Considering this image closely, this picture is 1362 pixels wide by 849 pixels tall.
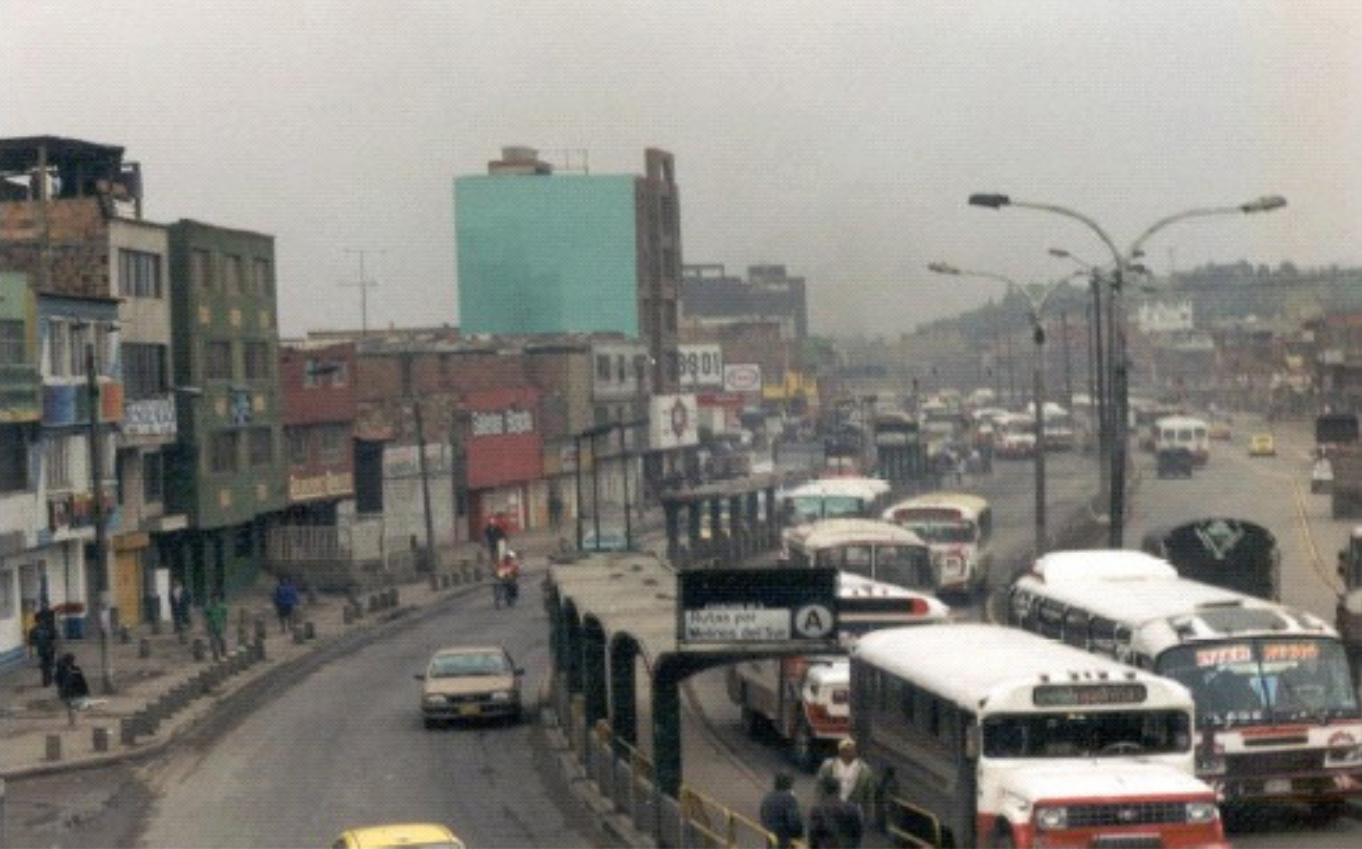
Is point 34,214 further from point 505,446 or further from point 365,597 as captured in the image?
point 505,446

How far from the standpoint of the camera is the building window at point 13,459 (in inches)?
2338

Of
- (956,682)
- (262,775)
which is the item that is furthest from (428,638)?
(956,682)

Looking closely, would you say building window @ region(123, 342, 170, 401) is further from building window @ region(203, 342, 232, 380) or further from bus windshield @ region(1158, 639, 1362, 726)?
bus windshield @ region(1158, 639, 1362, 726)

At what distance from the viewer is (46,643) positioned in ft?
181

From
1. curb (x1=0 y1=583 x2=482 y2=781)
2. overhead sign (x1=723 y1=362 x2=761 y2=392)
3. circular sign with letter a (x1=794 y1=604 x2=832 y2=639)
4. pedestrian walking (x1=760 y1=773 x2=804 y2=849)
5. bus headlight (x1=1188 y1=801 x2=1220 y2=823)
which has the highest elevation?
overhead sign (x1=723 y1=362 x2=761 y2=392)

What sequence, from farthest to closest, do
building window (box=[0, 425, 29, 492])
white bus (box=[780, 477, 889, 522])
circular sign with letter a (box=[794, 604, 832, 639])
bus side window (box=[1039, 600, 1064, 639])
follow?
white bus (box=[780, 477, 889, 522])
building window (box=[0, 425, 29, 492])
bus side window (box=[1039, 600, 1064, 639])
circular sign with letter a (box=[794, 604, 832, 639])

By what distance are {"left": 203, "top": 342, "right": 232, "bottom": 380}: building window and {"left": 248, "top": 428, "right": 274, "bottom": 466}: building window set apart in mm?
2900

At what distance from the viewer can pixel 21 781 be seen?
40.7m

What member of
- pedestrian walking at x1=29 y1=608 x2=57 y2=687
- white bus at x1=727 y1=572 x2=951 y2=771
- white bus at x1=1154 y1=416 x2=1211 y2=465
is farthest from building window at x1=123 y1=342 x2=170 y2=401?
white bus at x1=1154 y1=416 x2=1211 y2=465

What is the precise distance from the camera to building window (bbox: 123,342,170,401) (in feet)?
243

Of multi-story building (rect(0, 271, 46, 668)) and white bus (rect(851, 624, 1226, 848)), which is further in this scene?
multi-story building (rect(0, 271, 46, 668))

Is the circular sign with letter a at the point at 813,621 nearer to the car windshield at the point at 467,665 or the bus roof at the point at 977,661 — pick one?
the bus roof at the point at 977,661

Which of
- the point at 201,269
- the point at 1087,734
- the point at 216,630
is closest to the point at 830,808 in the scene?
the point at 1087,734

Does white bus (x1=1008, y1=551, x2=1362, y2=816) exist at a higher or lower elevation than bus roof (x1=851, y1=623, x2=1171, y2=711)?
lower
